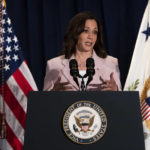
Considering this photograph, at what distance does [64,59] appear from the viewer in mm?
2695

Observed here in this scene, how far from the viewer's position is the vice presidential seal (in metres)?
1.31

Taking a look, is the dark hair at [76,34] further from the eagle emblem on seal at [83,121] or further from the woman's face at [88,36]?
the eagle emblem on seal at [83,121]

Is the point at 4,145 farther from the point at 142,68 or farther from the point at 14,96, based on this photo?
the point at 142,68

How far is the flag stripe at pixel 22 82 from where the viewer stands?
110 inches

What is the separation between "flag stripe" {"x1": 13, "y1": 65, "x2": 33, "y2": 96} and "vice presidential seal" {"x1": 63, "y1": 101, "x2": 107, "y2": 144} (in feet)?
5.01

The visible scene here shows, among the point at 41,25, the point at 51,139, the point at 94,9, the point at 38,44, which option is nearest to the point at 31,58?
the point at 38,44

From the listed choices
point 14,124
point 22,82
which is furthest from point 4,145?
point 22,82

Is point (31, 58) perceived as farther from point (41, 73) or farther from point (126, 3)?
point (126, 3)

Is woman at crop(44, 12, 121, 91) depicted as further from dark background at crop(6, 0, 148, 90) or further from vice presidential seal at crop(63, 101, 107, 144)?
vice presidential seal at crop(63, 101, 107, 144)

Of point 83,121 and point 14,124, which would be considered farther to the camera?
point 14,124

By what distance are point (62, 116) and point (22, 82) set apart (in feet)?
5.07

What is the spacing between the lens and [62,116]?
1332 millimetres

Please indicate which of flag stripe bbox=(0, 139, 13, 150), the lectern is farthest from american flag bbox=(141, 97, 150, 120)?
flag stripe bbox=(0, 139, 13, 150)

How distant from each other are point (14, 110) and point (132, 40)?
5.10 ft
